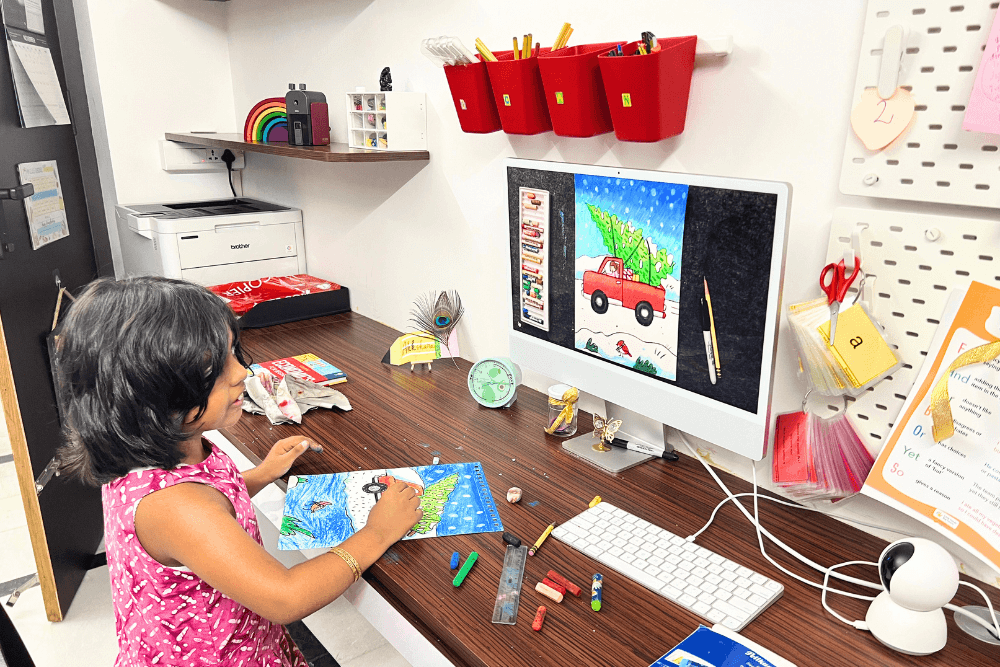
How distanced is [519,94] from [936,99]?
2.15 feet

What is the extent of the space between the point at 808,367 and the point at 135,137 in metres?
2.32

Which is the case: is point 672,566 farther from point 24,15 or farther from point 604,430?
point 24,15

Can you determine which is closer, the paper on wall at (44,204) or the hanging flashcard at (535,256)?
the hanging flashcard at (535,256)

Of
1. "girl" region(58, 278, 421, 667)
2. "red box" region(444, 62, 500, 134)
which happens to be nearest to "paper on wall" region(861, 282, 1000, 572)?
"girl" region(58, 278, 421, 667)

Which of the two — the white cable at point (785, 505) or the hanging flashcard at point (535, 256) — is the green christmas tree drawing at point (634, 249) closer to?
the hanging flashcard at point (535, 256)

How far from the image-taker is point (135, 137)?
241 cm

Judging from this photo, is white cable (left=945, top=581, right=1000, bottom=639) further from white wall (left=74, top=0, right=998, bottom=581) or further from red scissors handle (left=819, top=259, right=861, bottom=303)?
red scissors handle (left=819, top=259, right=861, bottom=303)

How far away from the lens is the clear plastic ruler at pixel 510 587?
0.86m

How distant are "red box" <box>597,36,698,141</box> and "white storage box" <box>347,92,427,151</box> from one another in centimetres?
71

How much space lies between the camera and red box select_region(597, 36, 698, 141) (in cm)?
101

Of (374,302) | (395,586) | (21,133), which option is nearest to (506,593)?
(395,586)

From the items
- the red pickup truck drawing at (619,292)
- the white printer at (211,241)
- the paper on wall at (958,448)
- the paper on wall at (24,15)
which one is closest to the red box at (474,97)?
the red pickup truck drawing at (619,292)

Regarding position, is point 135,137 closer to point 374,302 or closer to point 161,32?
point 161,32

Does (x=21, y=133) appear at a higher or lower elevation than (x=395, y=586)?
higher
